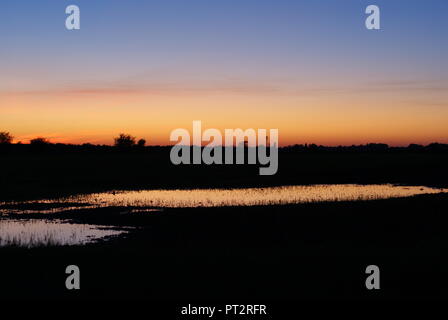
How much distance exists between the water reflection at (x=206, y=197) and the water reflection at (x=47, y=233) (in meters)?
4.65

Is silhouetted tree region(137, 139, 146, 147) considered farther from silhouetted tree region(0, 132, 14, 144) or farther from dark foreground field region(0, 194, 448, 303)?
dark foreground field region(0, 194, 448, 303)

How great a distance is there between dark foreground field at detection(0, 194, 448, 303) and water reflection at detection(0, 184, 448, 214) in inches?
352

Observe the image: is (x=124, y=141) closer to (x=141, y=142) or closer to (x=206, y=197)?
(x=141, y=142)

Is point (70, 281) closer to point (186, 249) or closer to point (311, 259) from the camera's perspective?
point (186, 249)

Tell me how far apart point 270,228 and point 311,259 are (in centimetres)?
738

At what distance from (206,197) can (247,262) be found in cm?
2179

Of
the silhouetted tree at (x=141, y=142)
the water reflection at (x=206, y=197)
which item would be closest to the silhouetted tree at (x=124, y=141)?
the silhouetted tree at (x=141, y=142)

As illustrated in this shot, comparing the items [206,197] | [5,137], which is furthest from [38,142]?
[206,197]

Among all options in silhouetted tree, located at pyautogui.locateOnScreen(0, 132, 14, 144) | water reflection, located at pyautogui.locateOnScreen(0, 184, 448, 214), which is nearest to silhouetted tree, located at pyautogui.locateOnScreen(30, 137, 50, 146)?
silhouetted tree, located at pyautogui.locateOnScreen(0, 132, 14, 144)

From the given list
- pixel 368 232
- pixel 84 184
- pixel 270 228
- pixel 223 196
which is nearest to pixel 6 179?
pixel 84 184

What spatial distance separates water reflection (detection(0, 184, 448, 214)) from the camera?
31500 mm

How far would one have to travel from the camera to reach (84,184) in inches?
1932

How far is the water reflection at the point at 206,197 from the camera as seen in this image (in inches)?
1240

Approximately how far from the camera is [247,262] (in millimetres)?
14547
